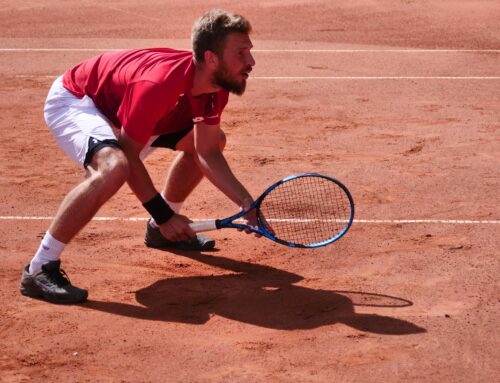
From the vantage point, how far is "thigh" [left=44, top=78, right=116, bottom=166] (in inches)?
243

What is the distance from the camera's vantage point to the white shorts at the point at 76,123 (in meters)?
6.16

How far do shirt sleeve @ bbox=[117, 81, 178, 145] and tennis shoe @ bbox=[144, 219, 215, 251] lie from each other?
1193 mm

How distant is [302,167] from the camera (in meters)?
8.78

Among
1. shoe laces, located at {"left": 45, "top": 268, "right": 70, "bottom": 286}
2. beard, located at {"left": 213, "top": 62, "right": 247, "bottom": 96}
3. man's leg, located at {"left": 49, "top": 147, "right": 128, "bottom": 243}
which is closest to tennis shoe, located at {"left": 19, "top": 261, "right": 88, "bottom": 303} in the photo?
shoe laces, located at {"left": 45, "top": 268, "right": 70, "bottom": 286}

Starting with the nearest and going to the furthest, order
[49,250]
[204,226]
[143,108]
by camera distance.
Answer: [143,108] → [49,250] → [204,226]

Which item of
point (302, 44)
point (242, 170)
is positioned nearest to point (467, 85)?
point (302, 44)

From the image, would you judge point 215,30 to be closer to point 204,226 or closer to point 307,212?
point 204,226

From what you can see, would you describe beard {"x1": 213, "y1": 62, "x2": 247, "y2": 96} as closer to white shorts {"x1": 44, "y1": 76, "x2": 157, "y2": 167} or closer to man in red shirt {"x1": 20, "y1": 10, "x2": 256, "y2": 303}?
man in red shirt {"x1": 20, "y1": 10, "x2": 256, "y2": 303}

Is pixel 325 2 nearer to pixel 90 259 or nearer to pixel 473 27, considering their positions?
pixel 473 27

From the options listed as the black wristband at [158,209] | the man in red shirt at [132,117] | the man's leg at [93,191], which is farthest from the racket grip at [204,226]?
the man's leg at [93,191]

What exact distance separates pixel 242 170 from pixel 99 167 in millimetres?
2833

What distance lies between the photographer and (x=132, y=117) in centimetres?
594

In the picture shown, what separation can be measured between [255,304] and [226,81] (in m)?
1.32

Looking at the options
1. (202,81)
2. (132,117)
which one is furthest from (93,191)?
(202,81)
